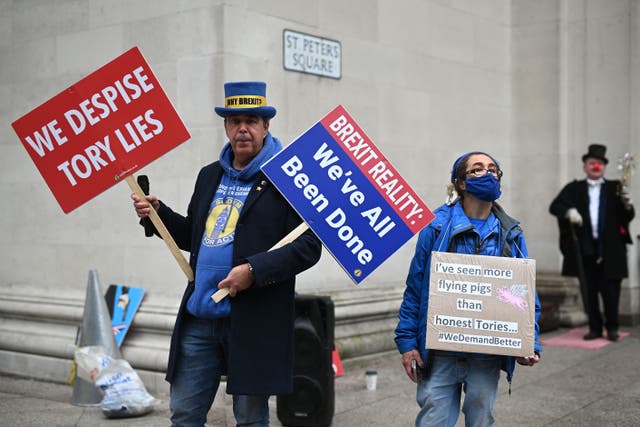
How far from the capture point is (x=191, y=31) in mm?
7156

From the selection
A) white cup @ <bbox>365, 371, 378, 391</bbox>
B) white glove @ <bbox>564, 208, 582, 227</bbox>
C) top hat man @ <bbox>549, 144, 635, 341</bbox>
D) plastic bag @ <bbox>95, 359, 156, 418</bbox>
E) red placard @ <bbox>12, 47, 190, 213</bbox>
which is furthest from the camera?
top hat man @ <bbox>549, 144, 635, 341</bbox>

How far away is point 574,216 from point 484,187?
558cm

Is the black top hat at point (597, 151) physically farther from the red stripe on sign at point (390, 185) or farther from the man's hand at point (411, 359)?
the man's hand at point (411, 359)

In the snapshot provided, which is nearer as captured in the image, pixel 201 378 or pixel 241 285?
pixel 241 285

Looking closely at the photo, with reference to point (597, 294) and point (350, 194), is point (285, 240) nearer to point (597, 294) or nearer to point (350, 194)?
point (350, 194)

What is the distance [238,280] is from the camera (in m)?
3.77

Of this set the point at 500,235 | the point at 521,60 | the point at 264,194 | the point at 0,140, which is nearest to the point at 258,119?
the point at 264,194

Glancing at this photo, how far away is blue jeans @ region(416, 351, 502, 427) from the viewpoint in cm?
396

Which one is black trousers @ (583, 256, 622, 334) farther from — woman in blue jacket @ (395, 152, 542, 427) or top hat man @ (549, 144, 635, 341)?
woman in blue jacket @ (395, 152, 542, 427)

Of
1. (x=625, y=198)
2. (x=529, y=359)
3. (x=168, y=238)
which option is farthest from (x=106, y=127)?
(x=625, y=198)

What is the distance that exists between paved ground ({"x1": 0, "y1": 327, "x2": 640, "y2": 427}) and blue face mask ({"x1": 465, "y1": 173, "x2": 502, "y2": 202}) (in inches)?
103

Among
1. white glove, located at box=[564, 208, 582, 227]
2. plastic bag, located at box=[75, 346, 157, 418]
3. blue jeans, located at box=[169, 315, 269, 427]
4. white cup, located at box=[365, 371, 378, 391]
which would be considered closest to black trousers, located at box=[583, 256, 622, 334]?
white glove, located at box=[564, 208, 582, 227]

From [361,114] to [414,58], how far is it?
3.87 feet

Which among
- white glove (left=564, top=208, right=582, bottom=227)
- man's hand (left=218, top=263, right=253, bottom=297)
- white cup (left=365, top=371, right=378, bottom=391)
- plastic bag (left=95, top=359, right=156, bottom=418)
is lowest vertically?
white cup (left=365, top=371, right=378, bottom=391)
